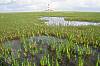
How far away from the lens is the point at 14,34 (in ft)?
80.1

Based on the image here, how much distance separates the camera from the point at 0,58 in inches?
577

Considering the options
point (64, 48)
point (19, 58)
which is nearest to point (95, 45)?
point (64, 48)

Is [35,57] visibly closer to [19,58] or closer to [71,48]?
[19,58]

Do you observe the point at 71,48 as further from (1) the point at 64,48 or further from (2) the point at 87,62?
(2) the point at 87,62

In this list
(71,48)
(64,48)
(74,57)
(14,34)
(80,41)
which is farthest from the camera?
(14,34)

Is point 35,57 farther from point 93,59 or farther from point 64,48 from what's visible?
point 93,59

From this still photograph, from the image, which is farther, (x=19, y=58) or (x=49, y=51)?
(x=49, y=51)

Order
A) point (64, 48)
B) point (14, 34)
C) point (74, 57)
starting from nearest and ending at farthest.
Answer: point (74, 57) → point (64, 48) → point (14, 34)

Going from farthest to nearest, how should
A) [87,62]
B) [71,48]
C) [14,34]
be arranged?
[14,34] < [71,48] < [87,62]

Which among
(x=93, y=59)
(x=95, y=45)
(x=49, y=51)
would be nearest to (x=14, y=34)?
(x=49, y=51)

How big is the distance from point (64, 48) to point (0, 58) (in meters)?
5.19

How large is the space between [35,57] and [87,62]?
161 inches

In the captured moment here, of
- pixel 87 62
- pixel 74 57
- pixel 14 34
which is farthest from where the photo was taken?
pixel 14 34

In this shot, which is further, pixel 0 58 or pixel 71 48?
pixel 71 48
